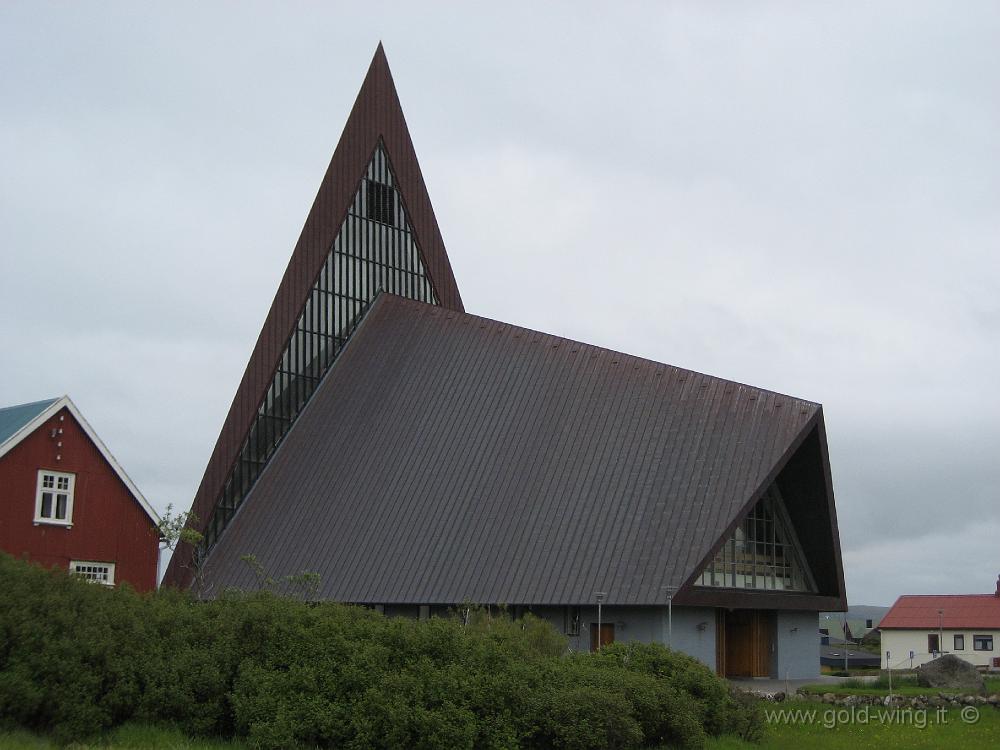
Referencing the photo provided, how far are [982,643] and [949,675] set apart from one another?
38065 millimetres

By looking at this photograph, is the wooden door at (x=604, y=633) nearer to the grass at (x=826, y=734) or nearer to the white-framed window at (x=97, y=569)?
the grass at (x=826, y=734)

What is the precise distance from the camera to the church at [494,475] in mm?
33938

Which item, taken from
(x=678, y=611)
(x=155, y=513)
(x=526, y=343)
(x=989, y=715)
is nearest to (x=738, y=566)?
(x=678, y=611)

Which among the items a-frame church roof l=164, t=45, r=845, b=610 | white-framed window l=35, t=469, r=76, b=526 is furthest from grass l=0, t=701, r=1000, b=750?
white-framed window l=35, t=469, r=76, b=526

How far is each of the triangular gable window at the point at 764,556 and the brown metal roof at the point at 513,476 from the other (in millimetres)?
970

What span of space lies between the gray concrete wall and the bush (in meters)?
23.9

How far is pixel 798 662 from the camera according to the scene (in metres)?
41.2

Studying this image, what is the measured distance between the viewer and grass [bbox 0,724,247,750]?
14461 millimetres

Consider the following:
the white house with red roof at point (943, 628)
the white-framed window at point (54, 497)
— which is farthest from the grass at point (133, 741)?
the white house with red roof at point (943, 628)

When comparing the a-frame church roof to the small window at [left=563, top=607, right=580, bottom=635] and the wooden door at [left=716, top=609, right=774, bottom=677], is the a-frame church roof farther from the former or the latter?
the wooden door at [left=716, top=609, right=774, bottom=677]

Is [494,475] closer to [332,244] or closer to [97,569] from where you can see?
[97,569]

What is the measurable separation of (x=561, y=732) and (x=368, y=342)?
34.1m

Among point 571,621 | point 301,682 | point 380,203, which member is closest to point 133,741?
point 301,682

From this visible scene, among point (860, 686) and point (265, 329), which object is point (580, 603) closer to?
point (860, 686)
